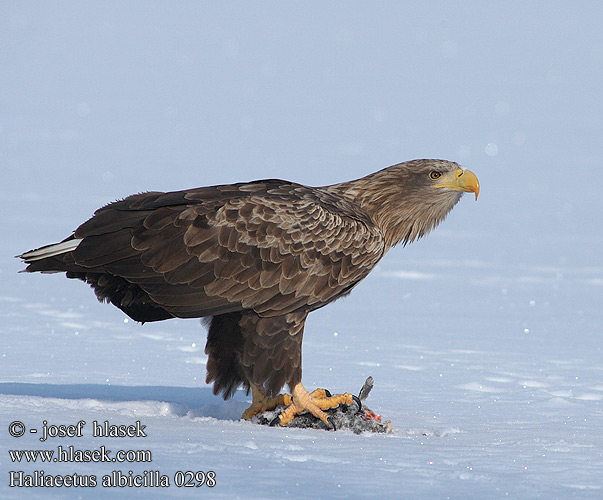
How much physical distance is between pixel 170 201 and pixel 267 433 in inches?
63.6

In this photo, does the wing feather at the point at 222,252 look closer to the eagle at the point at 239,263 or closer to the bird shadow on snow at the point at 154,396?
the eagle at the point at 239,263

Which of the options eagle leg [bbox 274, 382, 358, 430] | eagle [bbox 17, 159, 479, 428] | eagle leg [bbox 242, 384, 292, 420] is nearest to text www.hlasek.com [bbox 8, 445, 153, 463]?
eagle [bbox 17, 159, 479, 428]

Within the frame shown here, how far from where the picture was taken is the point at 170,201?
5.87 meters

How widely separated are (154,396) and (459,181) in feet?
8.29

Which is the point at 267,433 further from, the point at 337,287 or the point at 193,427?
the point at 337,287

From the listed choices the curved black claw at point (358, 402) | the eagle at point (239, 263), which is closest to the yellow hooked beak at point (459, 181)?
the eagle at point (239, 263)

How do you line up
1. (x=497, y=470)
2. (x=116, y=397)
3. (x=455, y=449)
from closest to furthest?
1. (x=497, y=470)
2. (x=455, y=449)
3. (x=116, y=397)

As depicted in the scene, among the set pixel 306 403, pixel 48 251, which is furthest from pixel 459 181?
pixel 48 251

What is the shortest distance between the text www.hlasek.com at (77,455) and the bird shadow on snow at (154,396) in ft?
5.39

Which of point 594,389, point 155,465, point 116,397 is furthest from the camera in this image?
point 594,389

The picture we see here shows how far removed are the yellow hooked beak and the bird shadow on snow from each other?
6.71ft

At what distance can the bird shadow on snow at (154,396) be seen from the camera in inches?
238

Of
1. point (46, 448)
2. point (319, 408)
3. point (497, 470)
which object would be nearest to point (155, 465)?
point (46, 448)

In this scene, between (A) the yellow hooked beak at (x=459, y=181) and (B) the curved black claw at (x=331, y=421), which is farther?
(A) the yellow hooked beak at (x=459, y=181)
